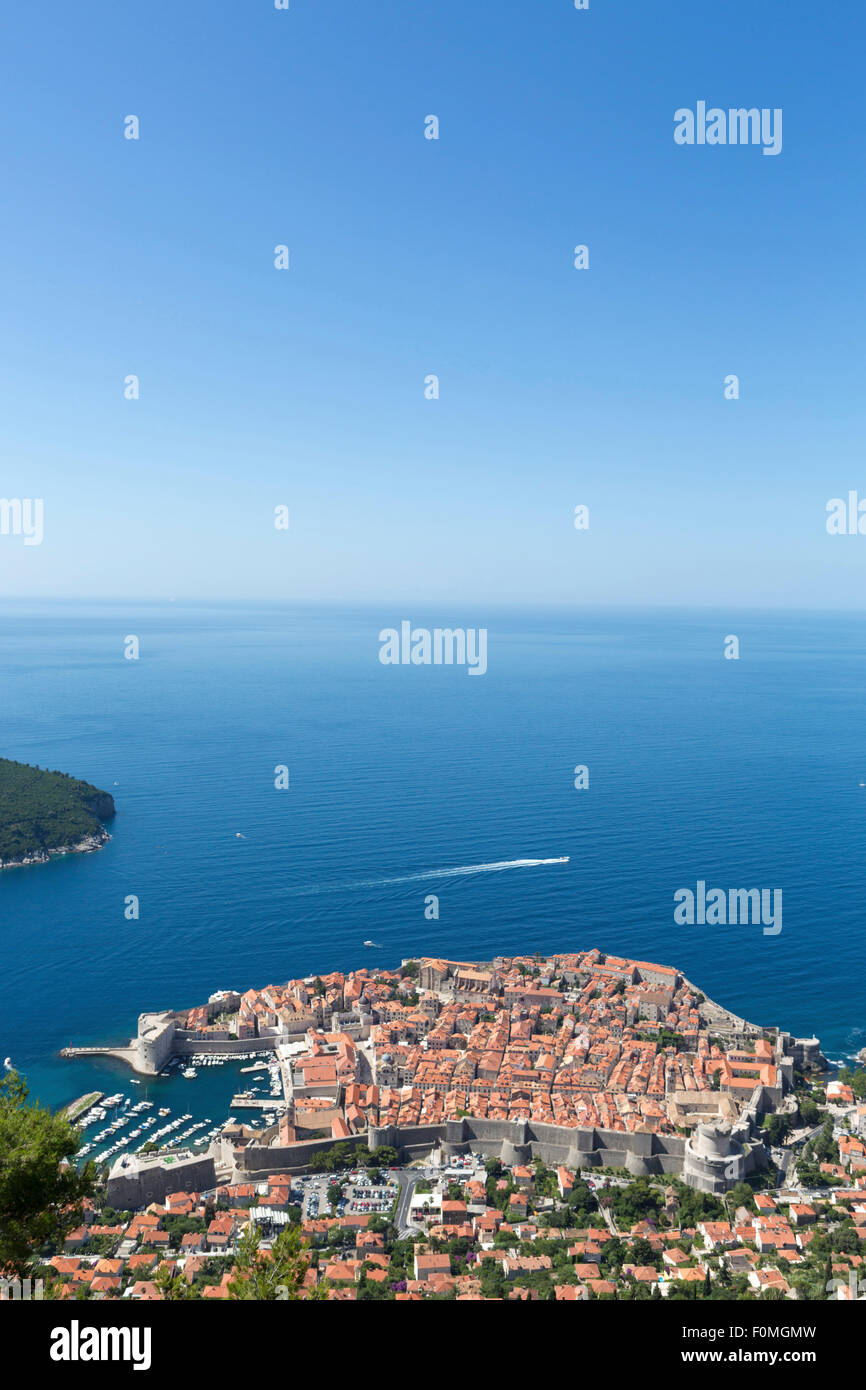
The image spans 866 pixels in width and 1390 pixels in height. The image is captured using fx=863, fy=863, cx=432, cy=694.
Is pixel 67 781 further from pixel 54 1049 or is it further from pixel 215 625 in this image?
pixel 215 625

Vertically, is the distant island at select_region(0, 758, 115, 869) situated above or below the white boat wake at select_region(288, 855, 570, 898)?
above

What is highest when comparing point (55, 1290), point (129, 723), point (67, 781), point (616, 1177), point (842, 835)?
point (129, 723)

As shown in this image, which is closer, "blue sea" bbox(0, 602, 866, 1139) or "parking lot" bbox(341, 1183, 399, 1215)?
"parking lot" bbox(341, 1183, 399, 1215)

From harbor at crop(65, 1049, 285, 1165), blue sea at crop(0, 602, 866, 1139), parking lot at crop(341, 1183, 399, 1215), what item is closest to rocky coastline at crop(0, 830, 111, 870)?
blue sea at crop(0, 602, 866, 1139)

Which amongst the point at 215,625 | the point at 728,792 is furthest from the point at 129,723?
the point at 215,625

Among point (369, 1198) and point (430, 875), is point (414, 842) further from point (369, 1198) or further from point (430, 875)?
point (369, 1198)

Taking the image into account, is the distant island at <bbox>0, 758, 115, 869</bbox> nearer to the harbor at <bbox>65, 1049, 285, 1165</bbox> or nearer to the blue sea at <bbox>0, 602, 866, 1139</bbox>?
the blue sea at <bbox>0, 602, 866, 1139</bbox>
